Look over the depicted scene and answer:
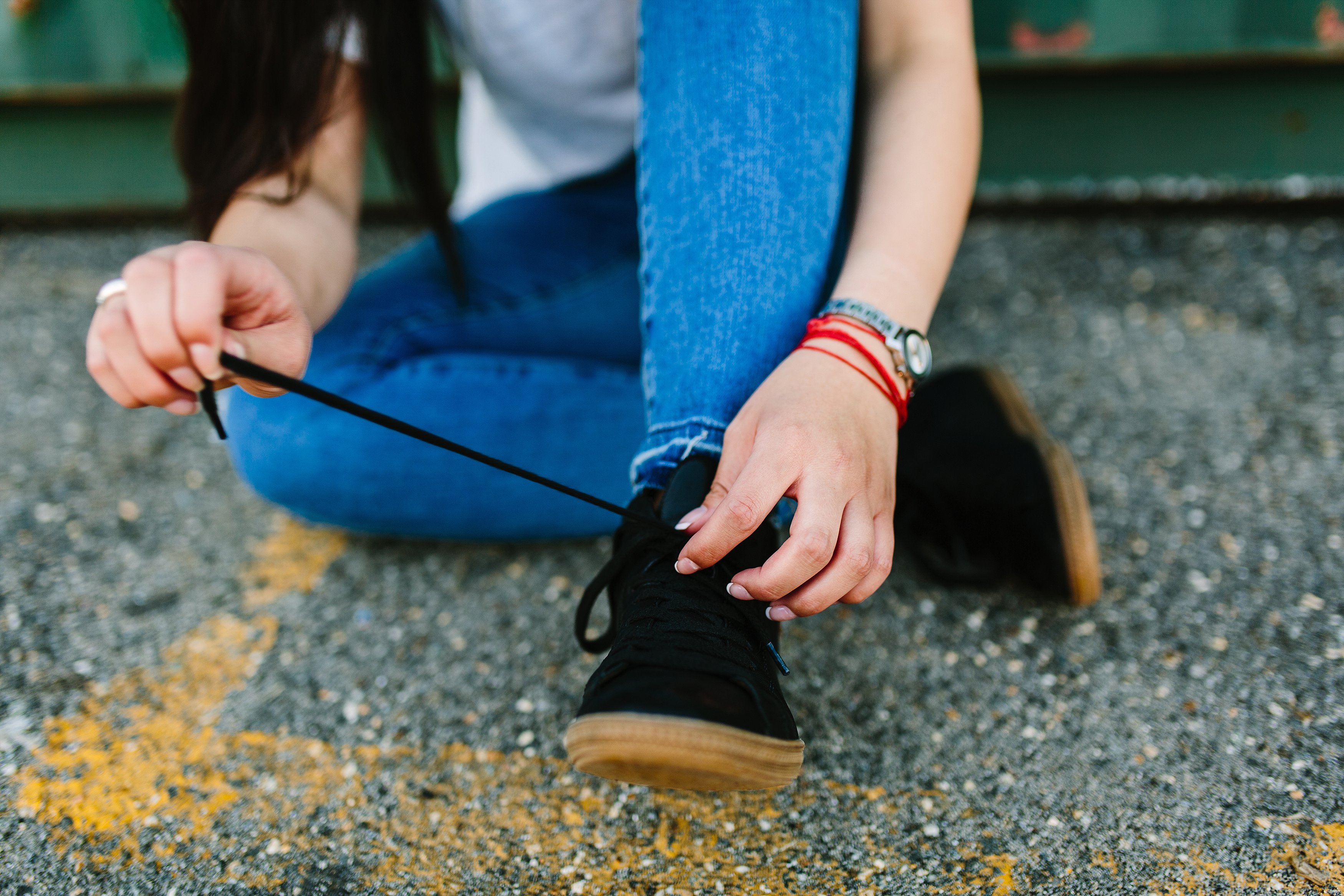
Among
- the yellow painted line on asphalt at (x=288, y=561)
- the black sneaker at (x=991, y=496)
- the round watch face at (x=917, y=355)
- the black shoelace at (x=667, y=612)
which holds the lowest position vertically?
the yellow painted line on asphalt at (x=288, y=561)

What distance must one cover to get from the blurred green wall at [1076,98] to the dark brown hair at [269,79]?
3.21ft

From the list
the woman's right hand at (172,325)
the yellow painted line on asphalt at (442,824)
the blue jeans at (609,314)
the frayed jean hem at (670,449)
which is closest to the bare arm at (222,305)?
the woman's right hand at (172,325)

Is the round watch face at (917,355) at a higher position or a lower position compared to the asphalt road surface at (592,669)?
higher

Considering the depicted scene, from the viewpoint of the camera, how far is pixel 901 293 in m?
0.78

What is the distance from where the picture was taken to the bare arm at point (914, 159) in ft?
2.58

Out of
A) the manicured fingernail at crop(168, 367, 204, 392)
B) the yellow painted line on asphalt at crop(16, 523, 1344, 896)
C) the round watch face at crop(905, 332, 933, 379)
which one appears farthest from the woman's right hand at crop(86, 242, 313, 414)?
the round watch face at crop(905, 332, 933, 379)

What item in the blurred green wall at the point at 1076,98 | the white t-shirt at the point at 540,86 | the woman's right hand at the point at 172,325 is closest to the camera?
the woman's right hand at the point at 172,325

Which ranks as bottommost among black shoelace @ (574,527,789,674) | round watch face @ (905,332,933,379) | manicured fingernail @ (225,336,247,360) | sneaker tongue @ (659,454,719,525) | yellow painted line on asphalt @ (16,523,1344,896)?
yellow painted line on asphalt @ (16,523,1344,896)

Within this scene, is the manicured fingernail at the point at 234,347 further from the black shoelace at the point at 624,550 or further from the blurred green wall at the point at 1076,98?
the blurred green wall at the point at 1076,98

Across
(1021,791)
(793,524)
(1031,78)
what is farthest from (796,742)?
(1031,78)

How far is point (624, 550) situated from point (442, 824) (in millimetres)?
329

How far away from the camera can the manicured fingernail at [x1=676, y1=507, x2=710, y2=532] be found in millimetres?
675

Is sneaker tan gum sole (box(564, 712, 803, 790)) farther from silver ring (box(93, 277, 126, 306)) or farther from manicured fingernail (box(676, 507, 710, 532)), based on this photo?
silver ring (box(93, 277, 126, 306))

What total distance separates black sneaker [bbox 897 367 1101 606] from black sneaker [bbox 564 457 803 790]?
37cm
